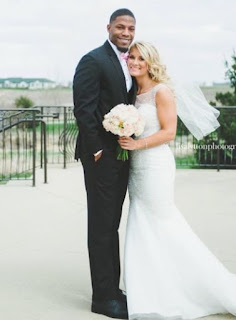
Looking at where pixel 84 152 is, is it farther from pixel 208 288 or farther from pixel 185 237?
pixel 208 288

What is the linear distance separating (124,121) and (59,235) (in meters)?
3.40

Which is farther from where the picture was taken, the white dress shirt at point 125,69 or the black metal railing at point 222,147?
the black metal railing at point 222,147

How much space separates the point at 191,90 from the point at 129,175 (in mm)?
912

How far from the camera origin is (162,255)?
529 centimetres

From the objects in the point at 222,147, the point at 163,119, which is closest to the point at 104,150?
the point at 163,119

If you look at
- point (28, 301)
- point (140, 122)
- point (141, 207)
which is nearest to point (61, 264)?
point (28, 301)

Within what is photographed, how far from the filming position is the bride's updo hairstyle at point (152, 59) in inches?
199

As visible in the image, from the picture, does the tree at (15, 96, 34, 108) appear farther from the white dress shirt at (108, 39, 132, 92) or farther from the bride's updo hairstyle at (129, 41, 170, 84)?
the bride's updo hairstyle at (129, 41, 170, 84)

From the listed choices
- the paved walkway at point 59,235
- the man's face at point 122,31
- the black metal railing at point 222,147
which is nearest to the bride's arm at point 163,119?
the man's face at point 122,31

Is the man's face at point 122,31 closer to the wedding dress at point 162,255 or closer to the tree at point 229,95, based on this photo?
the wedding dress at point 162,255

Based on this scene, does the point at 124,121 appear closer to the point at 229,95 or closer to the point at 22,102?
the point at 229,95

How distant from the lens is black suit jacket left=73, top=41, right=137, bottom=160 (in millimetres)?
5020

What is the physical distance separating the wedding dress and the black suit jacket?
0.23m

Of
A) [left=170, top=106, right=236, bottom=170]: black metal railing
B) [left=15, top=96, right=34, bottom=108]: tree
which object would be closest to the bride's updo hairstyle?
[left=170, top=106, right=236, bottom=170]: black metal railing
